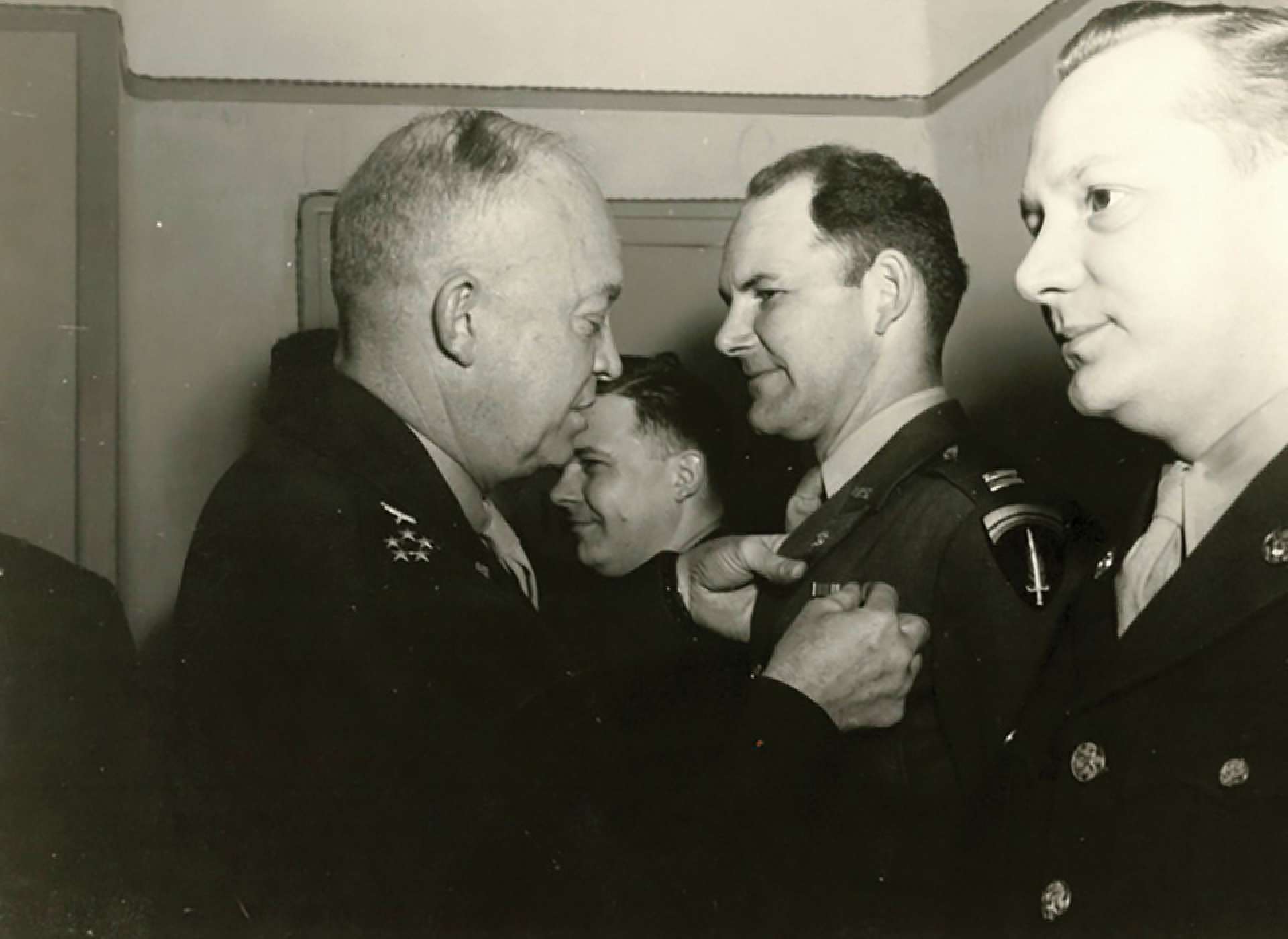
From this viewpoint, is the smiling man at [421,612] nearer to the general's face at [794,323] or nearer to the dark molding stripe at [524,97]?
the general's face at [794,323]

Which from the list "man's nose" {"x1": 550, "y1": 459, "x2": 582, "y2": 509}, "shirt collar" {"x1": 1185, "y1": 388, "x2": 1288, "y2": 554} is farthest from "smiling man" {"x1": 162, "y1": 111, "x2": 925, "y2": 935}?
"man's nose" {"x1": 550, "y1": 459, "x2": 582, "y2": 509}

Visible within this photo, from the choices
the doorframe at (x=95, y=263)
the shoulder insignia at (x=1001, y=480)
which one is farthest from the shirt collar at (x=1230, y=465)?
the doorframe at (x=95, y=263)

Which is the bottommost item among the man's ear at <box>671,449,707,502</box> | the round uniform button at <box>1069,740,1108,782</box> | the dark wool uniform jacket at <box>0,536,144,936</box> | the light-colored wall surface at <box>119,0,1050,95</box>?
the dark wool uniform jacket at <box>0,536,144,936</box>

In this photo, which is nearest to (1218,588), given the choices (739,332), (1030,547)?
(1030,547)

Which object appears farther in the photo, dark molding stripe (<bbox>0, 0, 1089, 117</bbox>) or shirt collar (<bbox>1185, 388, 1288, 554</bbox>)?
dark molding stripe (<bbox>0, 0, 1089, 117</bbox>)

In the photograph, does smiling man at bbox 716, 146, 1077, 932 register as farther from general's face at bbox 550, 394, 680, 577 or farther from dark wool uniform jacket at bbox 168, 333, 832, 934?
general's face at bbox 550, 394, 680, 577

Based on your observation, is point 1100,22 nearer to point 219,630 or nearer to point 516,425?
point 516,425

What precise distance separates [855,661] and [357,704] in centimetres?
42

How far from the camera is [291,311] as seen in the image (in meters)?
1.86

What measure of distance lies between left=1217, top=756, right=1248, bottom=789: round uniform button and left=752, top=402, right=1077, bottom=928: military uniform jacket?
0.26 metres

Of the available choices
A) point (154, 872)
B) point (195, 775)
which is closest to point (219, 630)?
point (195, 775)

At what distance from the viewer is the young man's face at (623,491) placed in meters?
1.73

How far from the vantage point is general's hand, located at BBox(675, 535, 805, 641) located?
52.9 inches

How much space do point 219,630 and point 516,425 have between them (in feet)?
1.03
